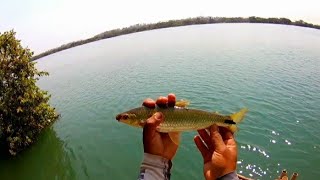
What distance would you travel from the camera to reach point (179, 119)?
4.58 m

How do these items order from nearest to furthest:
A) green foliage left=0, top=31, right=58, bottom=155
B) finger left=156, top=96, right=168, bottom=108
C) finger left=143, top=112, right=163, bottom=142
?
finger left=143, top=112, right=163, bottom=142, finger left=156, top=96, right=168, bottom=108, green foliage left=0, top=31, right=58, bottom=155

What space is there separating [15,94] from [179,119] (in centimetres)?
2368

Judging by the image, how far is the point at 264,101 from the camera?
30.8 meters

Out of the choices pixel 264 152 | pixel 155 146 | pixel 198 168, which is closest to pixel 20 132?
pixel 198 168

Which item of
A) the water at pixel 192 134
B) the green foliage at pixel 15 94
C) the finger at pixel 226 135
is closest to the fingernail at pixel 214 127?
the finger at pixel 226 135

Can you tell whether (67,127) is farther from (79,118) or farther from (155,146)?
(155,146)

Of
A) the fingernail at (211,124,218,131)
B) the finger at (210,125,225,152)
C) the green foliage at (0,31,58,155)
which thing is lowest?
the green foliage at (0,31,58,155)

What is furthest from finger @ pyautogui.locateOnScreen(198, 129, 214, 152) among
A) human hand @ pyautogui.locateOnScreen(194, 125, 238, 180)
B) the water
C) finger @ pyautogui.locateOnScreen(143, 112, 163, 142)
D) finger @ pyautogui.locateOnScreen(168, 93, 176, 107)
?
the water

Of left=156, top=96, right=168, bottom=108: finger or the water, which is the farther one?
the water

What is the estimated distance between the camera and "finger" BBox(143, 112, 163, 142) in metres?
4.14

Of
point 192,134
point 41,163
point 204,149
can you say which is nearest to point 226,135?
point 204,149

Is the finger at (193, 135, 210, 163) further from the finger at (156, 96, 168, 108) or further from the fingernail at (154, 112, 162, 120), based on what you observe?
the fingernail at (154, 112, 162, 120)

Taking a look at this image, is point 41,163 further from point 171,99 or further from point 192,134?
point 171,99

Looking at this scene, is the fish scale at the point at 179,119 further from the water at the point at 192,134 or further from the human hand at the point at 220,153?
the water at the point at 192,134
